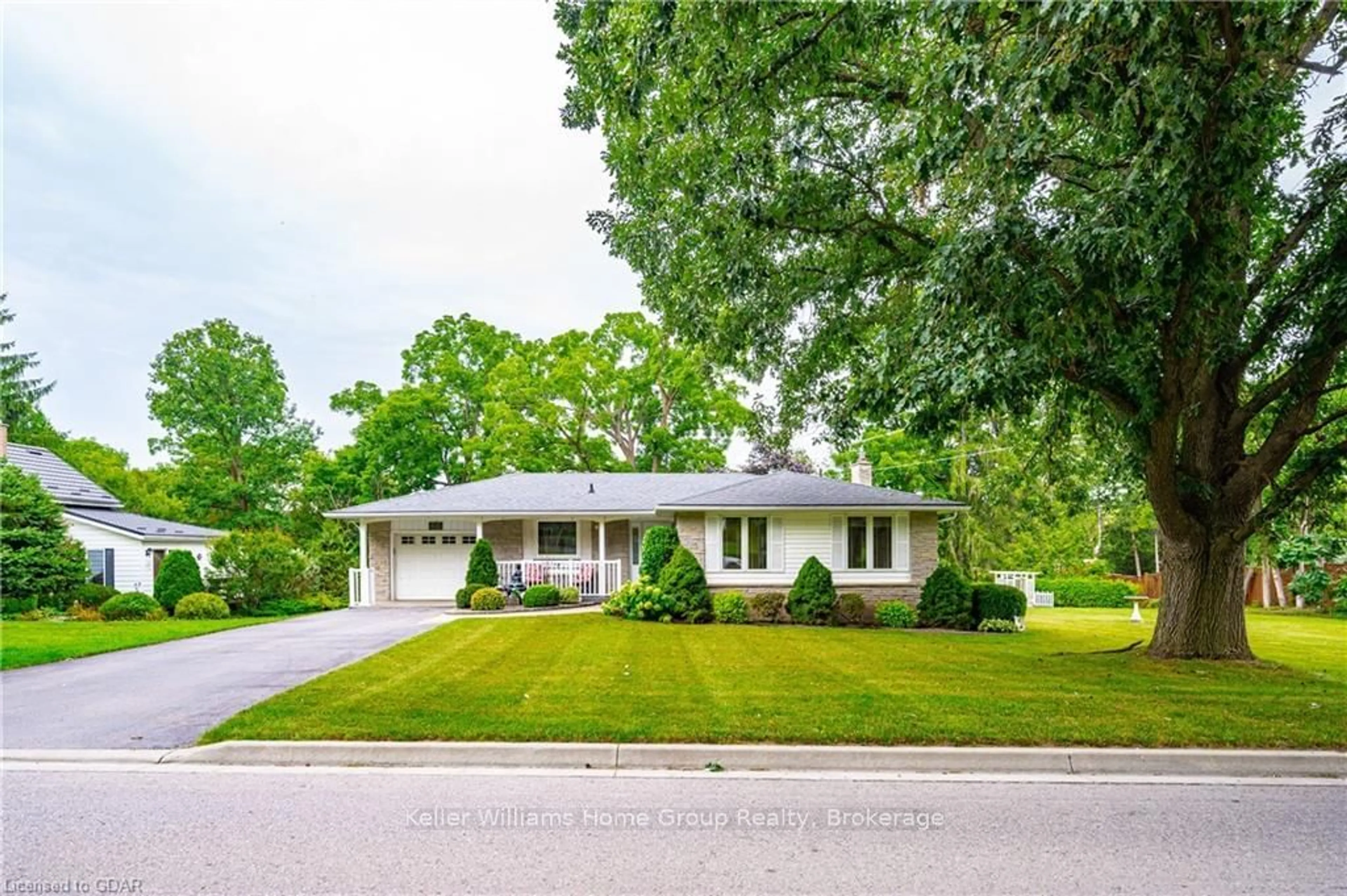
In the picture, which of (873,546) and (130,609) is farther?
(873,546)

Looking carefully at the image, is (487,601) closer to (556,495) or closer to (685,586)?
(556,495)

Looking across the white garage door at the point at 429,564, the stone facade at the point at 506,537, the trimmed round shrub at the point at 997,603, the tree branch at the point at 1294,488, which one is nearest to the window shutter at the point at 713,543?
the trimmed round shrub at the point at 997,603

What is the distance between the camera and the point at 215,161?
50.7ft

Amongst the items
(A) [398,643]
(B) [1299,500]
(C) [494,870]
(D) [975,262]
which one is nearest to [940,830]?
(C) [494,870]

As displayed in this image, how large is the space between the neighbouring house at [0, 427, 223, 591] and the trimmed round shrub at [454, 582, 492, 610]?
30.2 ft

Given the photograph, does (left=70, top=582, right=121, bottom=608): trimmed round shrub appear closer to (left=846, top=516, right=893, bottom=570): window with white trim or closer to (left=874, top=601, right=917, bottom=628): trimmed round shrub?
(left=846, top=516, right=893, bottom=570): window with white trim

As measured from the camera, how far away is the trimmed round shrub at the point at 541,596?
16.7 m

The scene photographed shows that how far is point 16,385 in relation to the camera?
31172 mm

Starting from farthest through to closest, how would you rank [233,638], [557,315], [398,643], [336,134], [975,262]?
1. [557,315]
2. [336,134]
3. [233,638]
4. [398,643]
5. [975,262]

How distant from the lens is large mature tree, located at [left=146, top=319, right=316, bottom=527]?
32.0 m

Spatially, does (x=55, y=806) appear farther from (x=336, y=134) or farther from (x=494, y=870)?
(x=336, y=134)

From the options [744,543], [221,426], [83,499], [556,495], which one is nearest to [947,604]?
[744,543]

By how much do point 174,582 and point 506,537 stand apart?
8.00 m

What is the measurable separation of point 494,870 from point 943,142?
6.87 meters
